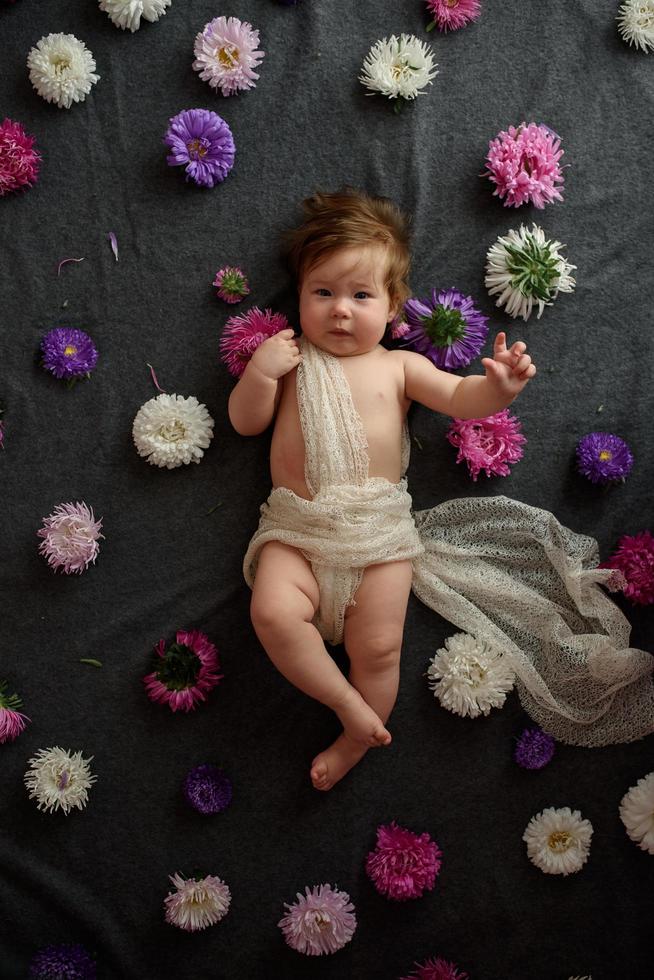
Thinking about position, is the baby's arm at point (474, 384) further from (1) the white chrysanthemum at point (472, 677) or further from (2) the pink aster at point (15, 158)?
(2) the pink aster at point (15, 158)

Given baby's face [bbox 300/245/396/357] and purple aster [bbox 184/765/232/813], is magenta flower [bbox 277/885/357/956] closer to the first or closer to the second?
purple aster [bbox 184/765/232/813]

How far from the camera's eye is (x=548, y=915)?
127 cm

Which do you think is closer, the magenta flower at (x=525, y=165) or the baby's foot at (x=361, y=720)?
the baby's foot at (x=361, y=720)

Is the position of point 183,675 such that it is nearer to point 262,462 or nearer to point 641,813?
point 262,462

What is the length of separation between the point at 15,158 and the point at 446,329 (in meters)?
0.69

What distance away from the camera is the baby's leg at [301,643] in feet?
3.87

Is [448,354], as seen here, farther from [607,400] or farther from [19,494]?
[19,494]

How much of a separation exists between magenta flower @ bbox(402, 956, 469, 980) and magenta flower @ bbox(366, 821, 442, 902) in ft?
0.30

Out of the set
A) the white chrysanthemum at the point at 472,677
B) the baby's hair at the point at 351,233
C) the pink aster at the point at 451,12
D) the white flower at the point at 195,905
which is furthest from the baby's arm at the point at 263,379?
the white flower at the point at 195,905

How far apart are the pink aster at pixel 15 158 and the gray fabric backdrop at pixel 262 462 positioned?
0.02 m

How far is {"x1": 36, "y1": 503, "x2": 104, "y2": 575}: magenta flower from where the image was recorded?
1285 mm

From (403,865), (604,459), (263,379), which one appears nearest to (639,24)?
(604,459)

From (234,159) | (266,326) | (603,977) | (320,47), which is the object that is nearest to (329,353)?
(266,326)

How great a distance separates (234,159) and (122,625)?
0.72 meters
